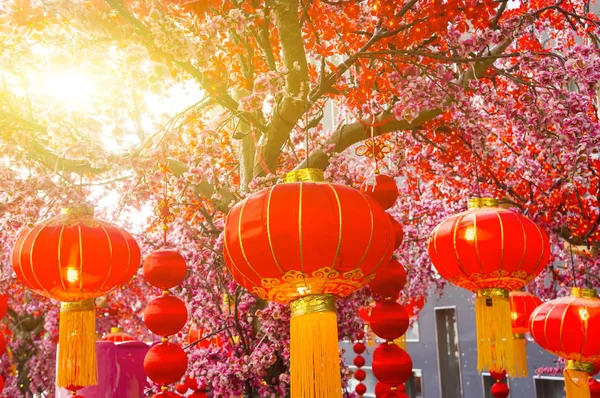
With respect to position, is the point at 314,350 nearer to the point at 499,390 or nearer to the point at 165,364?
the point at 165,364

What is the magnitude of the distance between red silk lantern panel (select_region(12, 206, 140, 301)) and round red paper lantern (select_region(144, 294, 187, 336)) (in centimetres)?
39

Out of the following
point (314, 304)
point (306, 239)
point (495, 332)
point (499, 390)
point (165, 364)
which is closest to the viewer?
point (306, 239)

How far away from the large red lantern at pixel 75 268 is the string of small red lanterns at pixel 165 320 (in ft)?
0.69

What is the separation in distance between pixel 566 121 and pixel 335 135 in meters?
2.37

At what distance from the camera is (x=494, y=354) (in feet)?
A: 18.6

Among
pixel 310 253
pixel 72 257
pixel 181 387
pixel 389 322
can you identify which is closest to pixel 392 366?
pixel 389 322

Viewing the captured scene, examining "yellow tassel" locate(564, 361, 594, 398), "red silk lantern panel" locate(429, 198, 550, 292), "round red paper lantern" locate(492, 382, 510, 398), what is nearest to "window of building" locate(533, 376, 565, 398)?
"round red paper lantern" locate(492, 382, 510, 398)

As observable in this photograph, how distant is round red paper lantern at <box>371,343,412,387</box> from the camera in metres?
5.12

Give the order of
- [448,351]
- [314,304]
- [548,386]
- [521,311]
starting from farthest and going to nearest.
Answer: [448,351] < [548,386] < [521,311] < [314,304]

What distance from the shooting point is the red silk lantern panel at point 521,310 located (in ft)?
28.8

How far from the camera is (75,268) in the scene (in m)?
5.00

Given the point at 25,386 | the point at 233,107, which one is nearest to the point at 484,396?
the point at 25,386

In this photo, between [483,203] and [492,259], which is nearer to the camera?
[492,259]

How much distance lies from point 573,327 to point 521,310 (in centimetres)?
231
